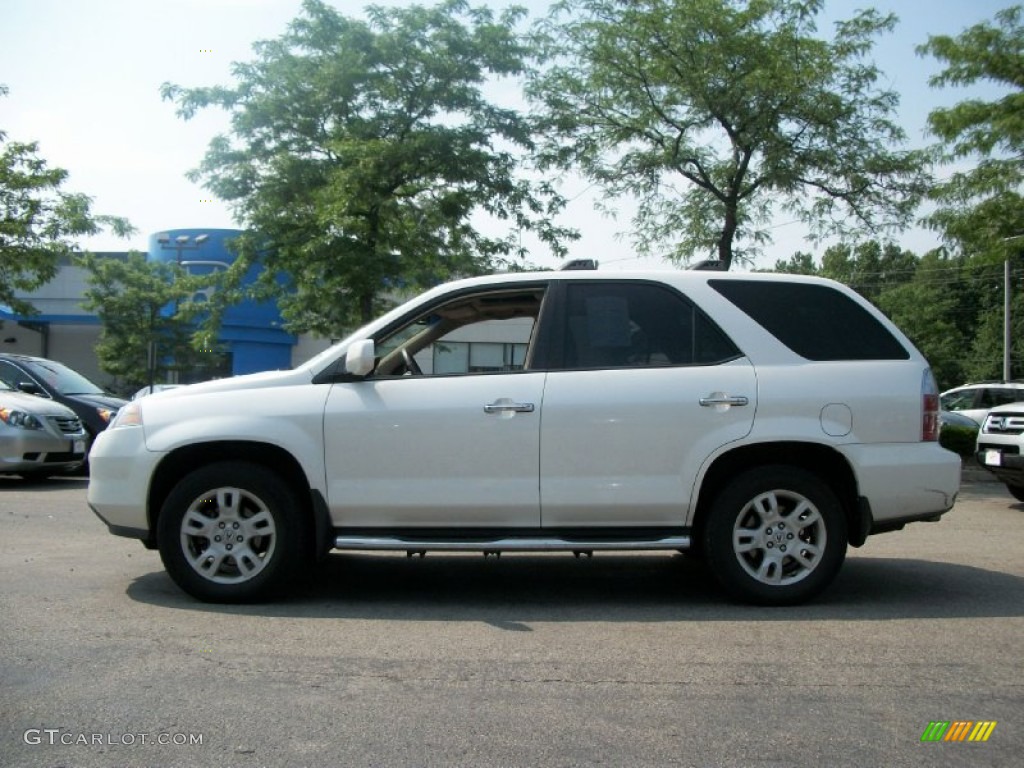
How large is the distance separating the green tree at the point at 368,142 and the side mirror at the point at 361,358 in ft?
36.1

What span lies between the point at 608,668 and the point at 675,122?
1392 cm

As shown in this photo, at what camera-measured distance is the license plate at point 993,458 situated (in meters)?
11.0

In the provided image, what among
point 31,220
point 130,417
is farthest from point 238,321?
point 130,417

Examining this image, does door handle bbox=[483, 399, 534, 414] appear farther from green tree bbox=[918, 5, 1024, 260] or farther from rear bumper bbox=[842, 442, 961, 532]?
green tree bbox=[918, 5, 1024, 260]

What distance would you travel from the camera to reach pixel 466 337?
20.9ft

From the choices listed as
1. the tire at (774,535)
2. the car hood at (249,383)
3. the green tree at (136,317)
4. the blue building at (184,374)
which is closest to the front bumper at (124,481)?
the car hood at (249,383)

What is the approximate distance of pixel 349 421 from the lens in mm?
5734

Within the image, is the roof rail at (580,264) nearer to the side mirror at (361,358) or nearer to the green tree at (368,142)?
the side mirror at (361,358)

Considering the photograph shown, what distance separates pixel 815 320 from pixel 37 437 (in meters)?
10.0

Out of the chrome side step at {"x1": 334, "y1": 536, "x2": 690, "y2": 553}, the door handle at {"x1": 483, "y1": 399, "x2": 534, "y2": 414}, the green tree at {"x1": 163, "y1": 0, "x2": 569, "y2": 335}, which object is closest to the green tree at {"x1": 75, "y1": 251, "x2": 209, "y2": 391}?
the green tree at {"x1": 163, "y1": 0, "x2": 569, "y2": 335}

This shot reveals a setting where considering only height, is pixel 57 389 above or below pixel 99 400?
above

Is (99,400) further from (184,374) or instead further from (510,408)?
(184,374)

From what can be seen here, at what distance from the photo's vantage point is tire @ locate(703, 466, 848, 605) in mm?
5703

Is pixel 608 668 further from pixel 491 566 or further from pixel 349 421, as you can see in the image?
pixel 491 566
